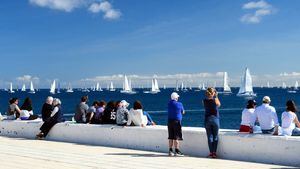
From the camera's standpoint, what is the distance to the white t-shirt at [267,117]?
35.7 feet

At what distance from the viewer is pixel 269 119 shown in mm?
10883

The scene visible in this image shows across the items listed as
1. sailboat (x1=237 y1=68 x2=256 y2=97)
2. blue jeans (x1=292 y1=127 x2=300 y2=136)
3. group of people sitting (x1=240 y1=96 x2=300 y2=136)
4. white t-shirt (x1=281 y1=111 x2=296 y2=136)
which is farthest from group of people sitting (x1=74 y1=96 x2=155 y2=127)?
sailboat (x1=237 y1=68 x2=256 y2=97)

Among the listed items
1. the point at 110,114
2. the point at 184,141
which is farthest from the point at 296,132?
the point at 110,114

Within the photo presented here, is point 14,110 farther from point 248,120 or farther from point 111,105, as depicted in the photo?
point 248,120

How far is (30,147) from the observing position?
43.7 feet

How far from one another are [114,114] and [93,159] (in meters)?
3.42

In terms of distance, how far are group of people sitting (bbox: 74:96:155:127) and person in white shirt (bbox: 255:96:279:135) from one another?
138 inches

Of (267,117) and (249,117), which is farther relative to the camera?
(249,117)

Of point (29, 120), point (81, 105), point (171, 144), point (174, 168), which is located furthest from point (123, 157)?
point (29, 120)

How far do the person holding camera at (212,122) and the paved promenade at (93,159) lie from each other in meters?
0.38

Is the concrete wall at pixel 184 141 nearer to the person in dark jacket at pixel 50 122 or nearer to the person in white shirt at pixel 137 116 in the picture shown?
the person in dark jacket at pixel 50 122

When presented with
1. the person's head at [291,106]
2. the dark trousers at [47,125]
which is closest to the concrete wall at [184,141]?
the dark trousers at [47,125]

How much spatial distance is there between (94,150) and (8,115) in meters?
6.45

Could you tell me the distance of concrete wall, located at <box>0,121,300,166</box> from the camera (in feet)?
33.6
